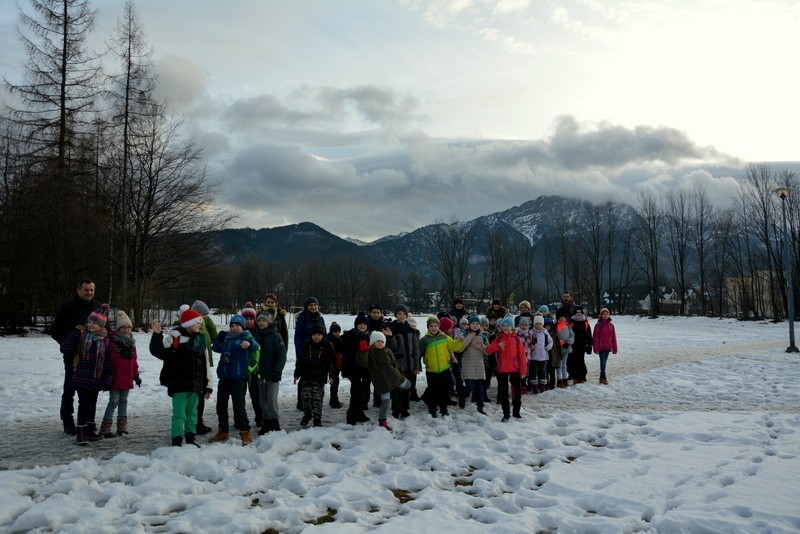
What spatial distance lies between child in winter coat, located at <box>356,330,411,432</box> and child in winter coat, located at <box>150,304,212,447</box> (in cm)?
256

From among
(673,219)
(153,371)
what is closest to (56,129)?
(153,371)

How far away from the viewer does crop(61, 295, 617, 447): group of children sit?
724cm

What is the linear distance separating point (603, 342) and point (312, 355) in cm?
829

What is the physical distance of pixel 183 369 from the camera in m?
7.11

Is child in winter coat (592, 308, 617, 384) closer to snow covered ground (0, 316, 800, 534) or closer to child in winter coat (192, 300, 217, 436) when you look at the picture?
snow covered ground (0, 316, 800, 534)

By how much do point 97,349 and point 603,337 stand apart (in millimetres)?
11202

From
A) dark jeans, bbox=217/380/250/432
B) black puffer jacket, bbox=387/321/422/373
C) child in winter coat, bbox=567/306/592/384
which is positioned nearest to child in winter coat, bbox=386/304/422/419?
black puffer jacket, bbox=387/321/422/373

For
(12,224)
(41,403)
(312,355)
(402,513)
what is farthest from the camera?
(12,224)

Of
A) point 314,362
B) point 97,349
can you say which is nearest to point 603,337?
point 314,362

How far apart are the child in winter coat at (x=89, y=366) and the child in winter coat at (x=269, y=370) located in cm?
211

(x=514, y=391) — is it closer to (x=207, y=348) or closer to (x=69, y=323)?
(x=207, y=348)

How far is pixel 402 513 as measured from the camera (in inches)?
202

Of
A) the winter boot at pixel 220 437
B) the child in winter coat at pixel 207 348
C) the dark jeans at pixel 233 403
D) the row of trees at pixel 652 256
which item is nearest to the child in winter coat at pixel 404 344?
the dark jeans at pixel 233 403

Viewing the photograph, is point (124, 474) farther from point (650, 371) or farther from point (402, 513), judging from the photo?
point (650, 371)
